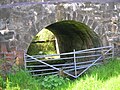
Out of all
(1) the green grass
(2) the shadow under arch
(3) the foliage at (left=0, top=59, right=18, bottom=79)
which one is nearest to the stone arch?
(2) the shadow under arch

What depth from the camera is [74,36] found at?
988cm

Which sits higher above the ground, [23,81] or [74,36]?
[74,36]

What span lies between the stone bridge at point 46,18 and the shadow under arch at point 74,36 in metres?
0.27

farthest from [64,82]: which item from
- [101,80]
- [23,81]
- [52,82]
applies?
[23,81]

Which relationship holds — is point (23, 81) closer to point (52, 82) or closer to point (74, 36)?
point (52, 82)

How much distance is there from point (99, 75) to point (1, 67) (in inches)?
85.3

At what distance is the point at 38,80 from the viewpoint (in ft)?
20.9

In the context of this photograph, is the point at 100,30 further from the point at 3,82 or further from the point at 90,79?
the point at 3,82

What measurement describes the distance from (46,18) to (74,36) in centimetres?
315

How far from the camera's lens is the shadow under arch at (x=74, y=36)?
7935 mm

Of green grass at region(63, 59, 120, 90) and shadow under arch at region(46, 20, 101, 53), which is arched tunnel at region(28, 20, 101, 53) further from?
green grass at region(63, 59, 120, 90)

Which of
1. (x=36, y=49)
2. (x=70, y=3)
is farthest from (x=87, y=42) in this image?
(x=36, y=49)

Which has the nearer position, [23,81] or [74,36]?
[23,81]

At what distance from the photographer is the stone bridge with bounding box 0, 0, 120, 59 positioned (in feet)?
21.3
